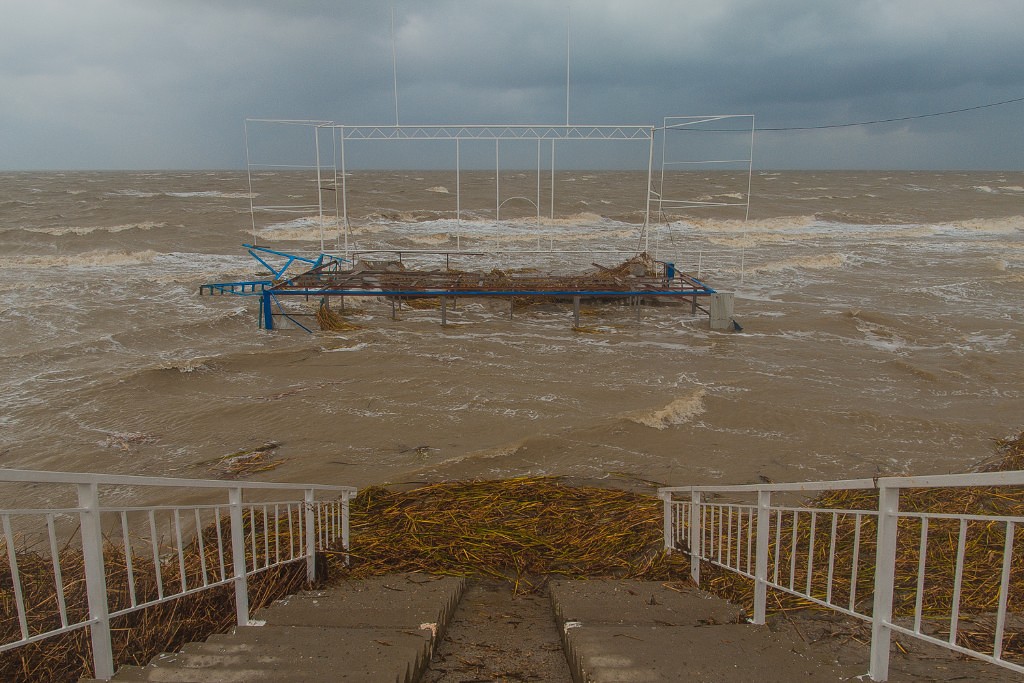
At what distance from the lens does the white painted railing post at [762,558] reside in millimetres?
3232

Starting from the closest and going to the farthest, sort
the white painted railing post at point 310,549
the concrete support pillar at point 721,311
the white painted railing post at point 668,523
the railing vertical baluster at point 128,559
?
the railing vertical baluster at point 128,559, the white painted railing post at point 310,549, the white painted railing post at point 668,523, the concrete support pillar at point 721,311

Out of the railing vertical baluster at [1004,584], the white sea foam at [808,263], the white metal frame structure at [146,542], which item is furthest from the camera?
the white sea foam at [808,263]

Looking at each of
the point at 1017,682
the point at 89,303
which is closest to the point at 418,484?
the point at 1017,682

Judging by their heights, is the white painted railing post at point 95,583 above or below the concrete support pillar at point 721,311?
above

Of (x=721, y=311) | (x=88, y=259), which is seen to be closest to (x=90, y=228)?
(x=88, y=259)

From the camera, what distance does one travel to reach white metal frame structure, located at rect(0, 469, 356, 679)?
85.4 inches

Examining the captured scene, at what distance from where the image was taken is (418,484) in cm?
666

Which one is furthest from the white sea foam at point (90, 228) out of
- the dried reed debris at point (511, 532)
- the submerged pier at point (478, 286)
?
the dried reed debris at point (511, 532)

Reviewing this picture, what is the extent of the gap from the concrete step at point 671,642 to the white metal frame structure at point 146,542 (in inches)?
63.1

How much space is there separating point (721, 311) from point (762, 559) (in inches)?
446

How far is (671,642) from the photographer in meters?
2.90

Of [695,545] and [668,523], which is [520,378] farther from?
[695,545]

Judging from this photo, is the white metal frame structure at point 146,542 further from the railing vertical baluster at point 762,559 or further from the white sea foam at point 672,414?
the white sea foam at point 672,414

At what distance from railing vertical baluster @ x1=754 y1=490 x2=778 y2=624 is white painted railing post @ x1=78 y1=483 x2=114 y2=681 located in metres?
2.70
